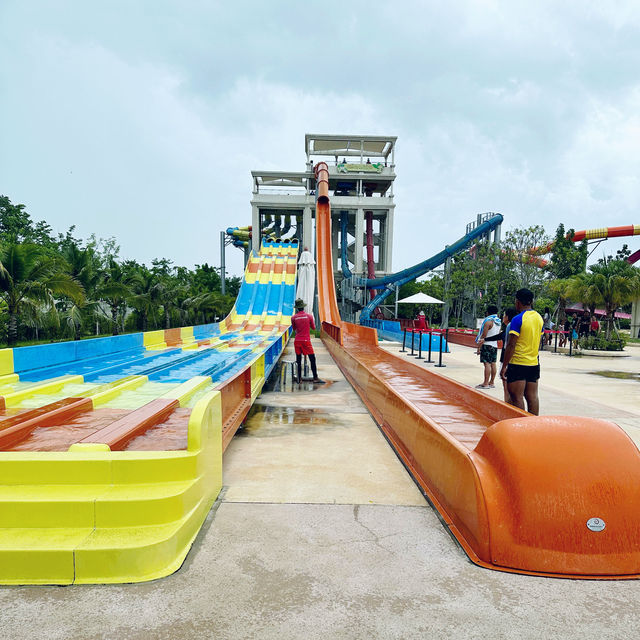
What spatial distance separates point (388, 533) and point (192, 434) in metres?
1.45

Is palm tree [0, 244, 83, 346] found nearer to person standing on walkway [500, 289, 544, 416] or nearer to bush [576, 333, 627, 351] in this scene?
person standing on walkway [500, 289, 544, 416]

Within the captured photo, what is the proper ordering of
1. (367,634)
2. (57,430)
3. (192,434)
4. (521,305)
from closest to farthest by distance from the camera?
(367,634) < (192,434) < (57,430) < (521,305)

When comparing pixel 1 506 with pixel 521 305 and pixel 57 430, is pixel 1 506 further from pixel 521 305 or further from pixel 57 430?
pixel 521 305

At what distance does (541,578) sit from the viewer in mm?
2541

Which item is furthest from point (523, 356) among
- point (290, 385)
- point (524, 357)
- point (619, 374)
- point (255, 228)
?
point (255, 228)

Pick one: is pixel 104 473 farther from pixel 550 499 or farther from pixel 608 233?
pixel 608 233

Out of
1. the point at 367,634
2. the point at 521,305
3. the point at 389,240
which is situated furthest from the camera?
the point at 389,240

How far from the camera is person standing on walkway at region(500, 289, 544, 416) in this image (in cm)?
498

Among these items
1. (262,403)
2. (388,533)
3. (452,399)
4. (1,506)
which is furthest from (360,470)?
(262,403)

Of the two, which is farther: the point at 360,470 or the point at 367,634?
the point at 360,470

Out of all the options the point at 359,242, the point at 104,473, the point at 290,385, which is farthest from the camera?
the point at 359,242

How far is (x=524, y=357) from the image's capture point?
16.5 ft

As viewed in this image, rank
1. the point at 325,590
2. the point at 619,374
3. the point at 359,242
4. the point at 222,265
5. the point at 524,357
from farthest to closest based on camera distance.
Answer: the point at 222,265, the point at 359,242, the point at 619,374, the point at 524,357, the point at 325,590

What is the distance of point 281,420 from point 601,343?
15.5 m
